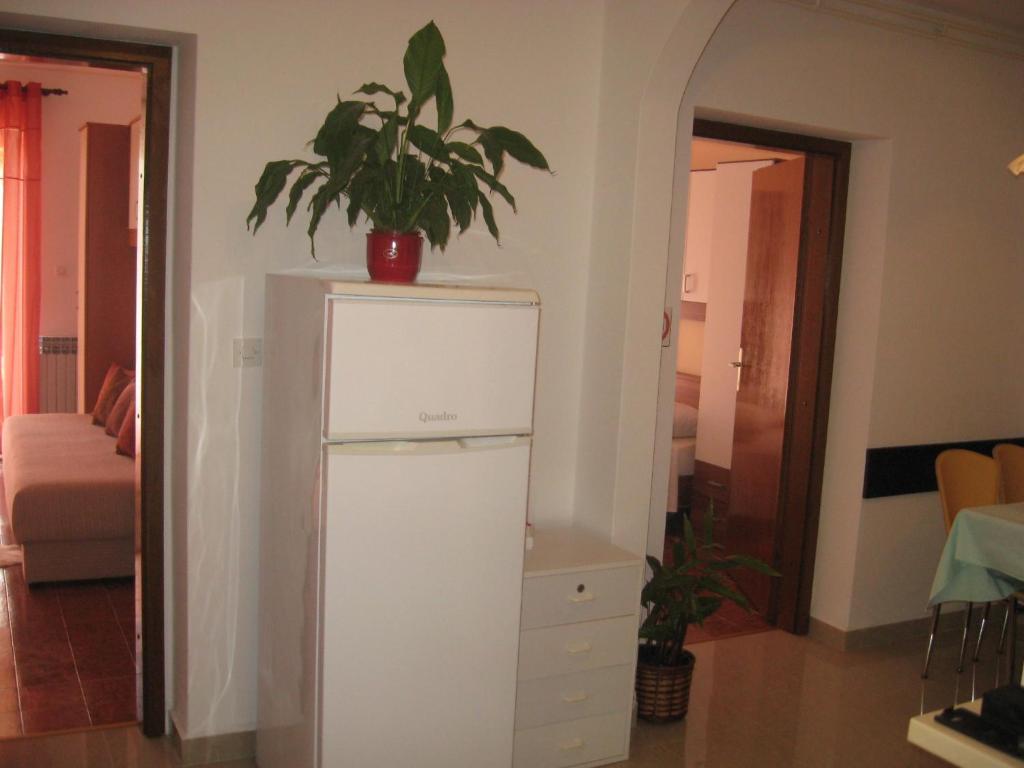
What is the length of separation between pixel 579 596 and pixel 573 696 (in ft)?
1.09

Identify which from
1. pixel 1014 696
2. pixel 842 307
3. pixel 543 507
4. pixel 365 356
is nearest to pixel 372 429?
pixel 365 356

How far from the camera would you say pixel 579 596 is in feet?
9.77

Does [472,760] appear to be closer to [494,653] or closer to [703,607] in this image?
[494,653]

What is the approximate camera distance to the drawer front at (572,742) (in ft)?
9.75

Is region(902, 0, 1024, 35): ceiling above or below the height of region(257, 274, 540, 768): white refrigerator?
above

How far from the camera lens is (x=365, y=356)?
2.37 meters

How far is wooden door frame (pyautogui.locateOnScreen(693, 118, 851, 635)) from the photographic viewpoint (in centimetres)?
425

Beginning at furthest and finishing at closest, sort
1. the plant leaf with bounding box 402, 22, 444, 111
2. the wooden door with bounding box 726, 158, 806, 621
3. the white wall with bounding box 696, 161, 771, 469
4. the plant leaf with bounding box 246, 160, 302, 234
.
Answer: the white wall with bounding box 696, 161, 771, 469 < the wooden door with bounding box 726, 158, 806, 621 < the plant leaf with bounding box 246, 160, 302, 234 < the plant leaf with bounding box 402, 22, 444, 111

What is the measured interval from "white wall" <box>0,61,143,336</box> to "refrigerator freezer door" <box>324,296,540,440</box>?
5206mm

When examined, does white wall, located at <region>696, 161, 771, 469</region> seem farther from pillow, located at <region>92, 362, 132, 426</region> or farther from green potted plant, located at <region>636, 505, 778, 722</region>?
pillow, located at <region>92, 362, 132, 426</region>

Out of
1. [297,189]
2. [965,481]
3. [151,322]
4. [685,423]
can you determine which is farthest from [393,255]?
[685,423]

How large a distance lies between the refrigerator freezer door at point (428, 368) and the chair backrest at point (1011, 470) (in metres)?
2.70

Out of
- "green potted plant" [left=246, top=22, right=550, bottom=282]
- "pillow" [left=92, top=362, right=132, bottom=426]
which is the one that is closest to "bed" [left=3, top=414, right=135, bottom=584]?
"pillow" [left=92, top=362, right=132, bottom=426]

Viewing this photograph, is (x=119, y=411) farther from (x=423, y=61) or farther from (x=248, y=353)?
(x=423, y=61)
